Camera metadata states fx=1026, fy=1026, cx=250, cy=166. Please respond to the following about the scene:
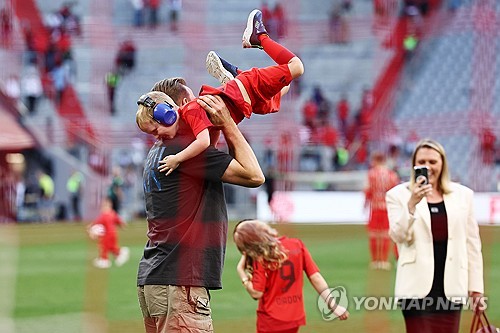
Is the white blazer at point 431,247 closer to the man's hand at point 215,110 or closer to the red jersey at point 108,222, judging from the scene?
the man's hand at point 215,110

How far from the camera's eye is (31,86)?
1725 centimetres

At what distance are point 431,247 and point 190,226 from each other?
1854 millimetres

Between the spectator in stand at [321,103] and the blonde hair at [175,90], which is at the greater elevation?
the blonde hair at [175,90]

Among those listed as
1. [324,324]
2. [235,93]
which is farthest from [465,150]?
[235,93]

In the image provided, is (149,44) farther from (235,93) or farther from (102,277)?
(235,93)

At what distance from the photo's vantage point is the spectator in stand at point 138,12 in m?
14.2

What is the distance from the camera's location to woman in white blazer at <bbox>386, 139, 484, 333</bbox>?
5574 mm

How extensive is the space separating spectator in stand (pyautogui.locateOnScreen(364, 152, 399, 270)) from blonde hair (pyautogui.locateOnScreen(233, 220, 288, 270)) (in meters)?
7.88

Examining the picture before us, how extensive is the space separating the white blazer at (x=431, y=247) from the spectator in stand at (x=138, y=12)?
899 centimetres

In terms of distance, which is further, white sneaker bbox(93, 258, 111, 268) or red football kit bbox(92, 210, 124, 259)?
white sneaker bbox(93, 258, 111, 268)

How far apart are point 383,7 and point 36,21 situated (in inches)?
203

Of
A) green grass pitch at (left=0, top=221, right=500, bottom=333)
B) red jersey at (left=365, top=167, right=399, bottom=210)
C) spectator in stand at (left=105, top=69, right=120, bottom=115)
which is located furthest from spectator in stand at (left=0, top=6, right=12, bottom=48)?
red jersey at (left=365, top=167, right=399, bottom=210)

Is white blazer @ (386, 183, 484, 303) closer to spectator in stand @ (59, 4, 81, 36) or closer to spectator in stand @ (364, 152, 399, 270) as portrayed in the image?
spectator in stand @ (364, 152, 399, 270)

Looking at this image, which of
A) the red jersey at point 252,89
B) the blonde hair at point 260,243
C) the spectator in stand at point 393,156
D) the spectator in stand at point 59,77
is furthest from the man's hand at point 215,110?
the spectator in stand at point 393,156
